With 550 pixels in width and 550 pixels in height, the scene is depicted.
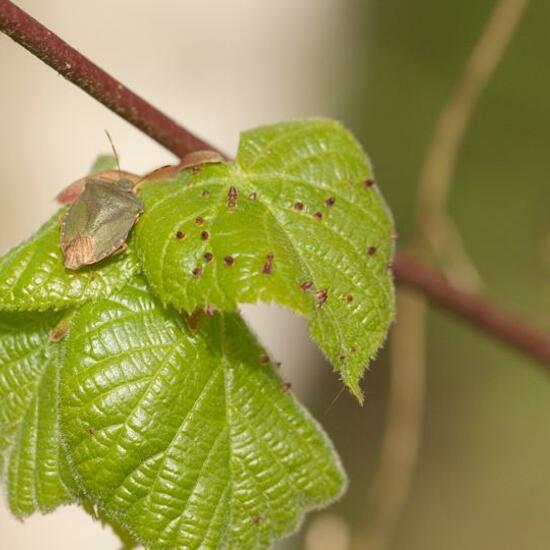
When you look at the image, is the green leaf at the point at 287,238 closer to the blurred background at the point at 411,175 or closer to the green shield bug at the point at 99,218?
the green shield bug at the point at 99,218

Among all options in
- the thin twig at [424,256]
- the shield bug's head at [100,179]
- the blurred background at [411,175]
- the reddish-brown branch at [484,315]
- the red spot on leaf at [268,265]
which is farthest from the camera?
the blurred background at [411,175]

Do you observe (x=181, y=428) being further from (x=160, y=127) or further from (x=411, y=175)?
(x=411, y=175)

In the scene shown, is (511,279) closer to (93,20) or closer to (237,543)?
(93,20)

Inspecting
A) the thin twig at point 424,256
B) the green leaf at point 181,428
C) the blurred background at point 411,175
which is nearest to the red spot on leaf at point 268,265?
the green leaf at point 181,428

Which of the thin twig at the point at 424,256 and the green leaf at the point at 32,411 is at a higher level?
the green leaf at the point at 32,411

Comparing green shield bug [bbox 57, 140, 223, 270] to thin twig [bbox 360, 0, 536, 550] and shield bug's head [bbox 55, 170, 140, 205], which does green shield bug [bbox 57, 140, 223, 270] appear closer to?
shield bug's head [bbox 55, 170, 140, 205]

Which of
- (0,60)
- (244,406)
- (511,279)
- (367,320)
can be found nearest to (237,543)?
(244,406)

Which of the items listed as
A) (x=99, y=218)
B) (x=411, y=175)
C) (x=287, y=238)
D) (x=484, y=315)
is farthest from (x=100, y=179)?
(x=411, y=175)
